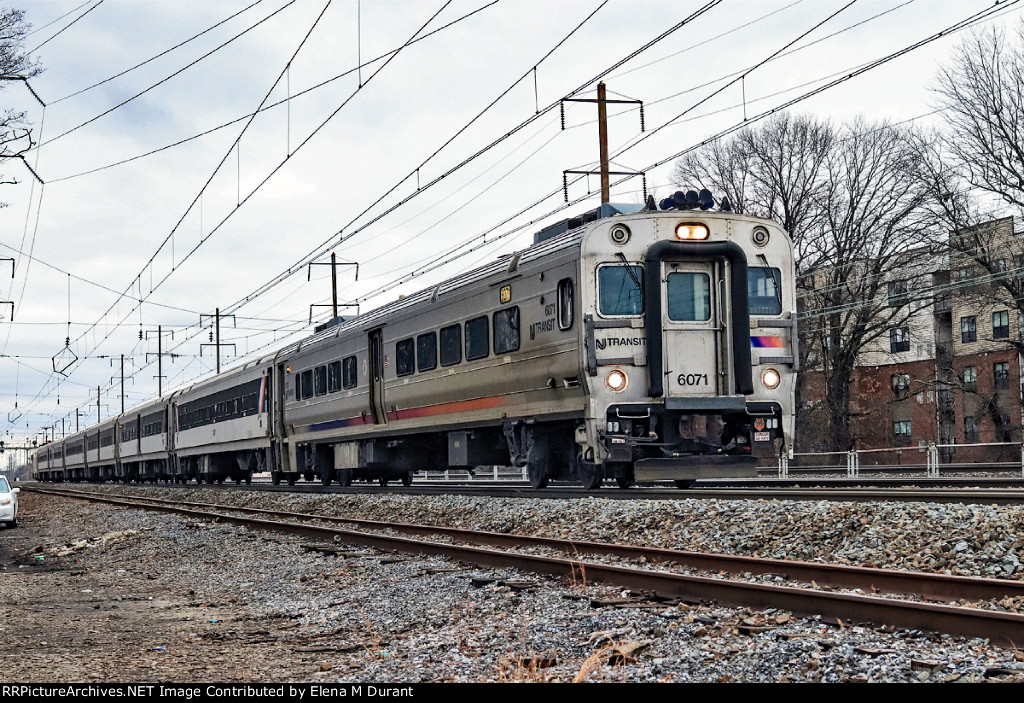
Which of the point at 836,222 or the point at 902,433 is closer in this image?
the point at 836,222

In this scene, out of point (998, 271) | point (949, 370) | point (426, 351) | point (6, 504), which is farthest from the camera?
point (949, 370)

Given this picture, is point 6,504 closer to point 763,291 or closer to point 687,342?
point 687,342

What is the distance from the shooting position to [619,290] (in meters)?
13.4

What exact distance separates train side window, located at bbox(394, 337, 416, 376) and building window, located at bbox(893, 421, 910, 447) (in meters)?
36.1

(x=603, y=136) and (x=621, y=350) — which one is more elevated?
(x=603, y=136)

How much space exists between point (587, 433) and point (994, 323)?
146 ft

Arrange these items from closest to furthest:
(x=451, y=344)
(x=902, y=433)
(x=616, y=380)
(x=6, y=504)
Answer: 1. (x=616, y=380)
2. (x=451, y=344)
3. (x=6, y=504)
4. (x=902, y=433)

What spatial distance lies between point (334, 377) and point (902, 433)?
37252mm

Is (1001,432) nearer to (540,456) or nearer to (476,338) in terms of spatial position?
(476,338)

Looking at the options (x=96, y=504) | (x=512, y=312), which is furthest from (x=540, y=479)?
(x=96, y=504)

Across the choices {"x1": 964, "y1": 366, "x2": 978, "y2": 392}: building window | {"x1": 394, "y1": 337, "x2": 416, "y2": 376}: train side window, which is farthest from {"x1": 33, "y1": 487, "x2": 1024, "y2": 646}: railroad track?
{"x1": 964, "y1": 366, "x2": 978, "y2": 392}: building window

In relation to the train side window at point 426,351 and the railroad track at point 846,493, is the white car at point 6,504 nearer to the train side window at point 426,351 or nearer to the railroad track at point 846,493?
the railroad track at point 846,493

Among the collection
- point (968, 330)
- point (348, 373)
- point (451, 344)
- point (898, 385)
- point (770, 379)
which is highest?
point (968, 330)

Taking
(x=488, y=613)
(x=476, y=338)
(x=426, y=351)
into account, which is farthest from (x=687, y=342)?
(x=488, y=613)
